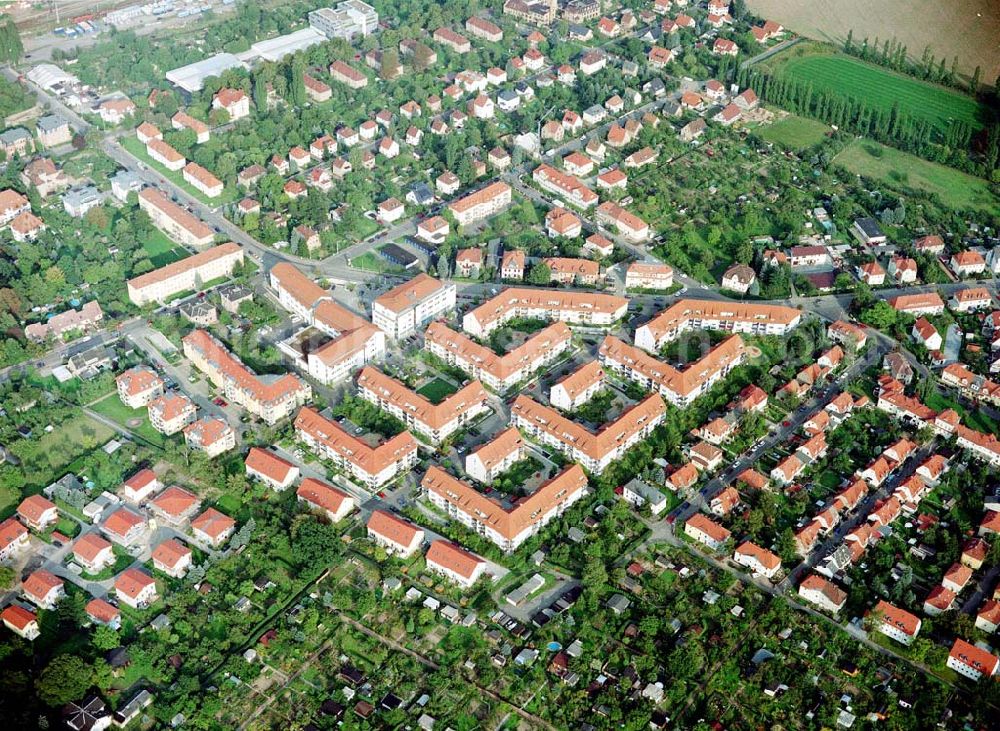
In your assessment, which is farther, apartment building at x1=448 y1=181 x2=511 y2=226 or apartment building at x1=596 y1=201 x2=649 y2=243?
apartment building at x1=448 y1=181 x2=511 y2=226

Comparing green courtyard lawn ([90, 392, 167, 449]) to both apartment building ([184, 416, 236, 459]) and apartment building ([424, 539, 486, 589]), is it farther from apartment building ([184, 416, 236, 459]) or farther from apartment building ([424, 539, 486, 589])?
apartment building ([424, 539, 486, 589])

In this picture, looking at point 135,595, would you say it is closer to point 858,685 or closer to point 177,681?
point 177,681

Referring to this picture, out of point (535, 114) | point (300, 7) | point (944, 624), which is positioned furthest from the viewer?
point (300, 7)

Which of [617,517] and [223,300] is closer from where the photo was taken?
[617,517]

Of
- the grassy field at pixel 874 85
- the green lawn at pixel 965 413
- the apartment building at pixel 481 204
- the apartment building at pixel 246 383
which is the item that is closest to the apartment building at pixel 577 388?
the apartment building at pixel 246 383

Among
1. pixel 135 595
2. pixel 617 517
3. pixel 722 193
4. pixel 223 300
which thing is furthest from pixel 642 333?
pixel 135 595

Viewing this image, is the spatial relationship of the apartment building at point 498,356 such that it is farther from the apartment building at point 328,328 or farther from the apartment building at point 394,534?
the apartment building at point 394,534

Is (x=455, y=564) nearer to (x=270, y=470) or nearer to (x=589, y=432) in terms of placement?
(x=270, y=470)

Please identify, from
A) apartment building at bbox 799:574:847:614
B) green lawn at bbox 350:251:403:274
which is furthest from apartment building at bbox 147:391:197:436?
apartment building at bbox 799:574:847:614
